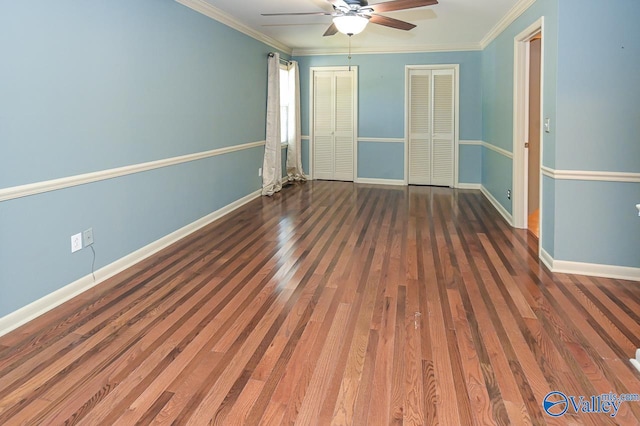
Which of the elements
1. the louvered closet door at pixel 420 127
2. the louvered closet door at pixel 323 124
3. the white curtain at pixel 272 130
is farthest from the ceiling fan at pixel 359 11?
the louvered closet door at pixel 323 124

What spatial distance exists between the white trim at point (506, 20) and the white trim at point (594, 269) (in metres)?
2.47

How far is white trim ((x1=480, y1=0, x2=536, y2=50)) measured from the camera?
14.9ft

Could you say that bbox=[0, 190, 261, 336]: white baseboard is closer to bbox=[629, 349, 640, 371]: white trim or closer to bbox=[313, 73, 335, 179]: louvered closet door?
bbox=[629, 349, 640, 371]: white trim

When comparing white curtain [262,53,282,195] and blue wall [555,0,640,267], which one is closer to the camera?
blue wall [555,0,640,267]

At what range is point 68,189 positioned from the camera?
308 centimetres

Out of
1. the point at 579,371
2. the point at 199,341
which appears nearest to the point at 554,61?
the point at 579,371

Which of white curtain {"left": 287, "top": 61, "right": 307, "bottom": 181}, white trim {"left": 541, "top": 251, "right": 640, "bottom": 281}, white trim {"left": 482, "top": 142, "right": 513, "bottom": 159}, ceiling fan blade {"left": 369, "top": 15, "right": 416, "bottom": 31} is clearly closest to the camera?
white trim {"left": 541, "top": 251, "right": 640, "bottom": 281}

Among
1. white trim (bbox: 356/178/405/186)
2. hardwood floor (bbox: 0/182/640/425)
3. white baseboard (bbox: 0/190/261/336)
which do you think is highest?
white trim (bbox: 356/178/405/186)

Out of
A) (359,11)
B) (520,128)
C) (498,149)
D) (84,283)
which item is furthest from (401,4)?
(84,283)

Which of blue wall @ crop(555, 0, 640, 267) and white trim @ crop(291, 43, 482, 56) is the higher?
white trim @ crop(291, 43, 482, 56)

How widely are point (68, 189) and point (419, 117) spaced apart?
20.3ft

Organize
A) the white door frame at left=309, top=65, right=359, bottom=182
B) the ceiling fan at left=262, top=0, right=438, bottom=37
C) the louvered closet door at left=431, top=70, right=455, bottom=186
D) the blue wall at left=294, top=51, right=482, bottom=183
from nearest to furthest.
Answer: the ceiling fan at left=262, top=0, right=438, bottom=37
the blue wall at left=294, top=51, right=482, bottom=183
the louvered closet door at left=431, top=70, right=455, bottom=186
the white door frame at left=309, top=65, right=359, bottom=182

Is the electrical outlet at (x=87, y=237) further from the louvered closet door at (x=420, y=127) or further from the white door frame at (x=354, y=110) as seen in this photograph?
the louvered closet door at (x=420, y=127)

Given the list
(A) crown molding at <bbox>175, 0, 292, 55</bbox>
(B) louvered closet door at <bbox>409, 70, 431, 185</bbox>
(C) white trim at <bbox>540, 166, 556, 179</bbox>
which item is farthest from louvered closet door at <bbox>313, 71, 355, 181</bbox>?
(C) white trim at <bbox>540, 166, 556, 179</bbox>
